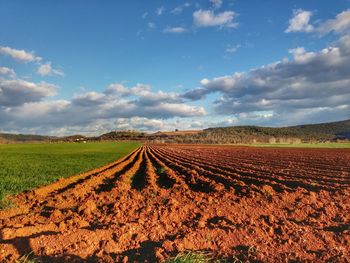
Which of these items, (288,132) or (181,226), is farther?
(288,132)

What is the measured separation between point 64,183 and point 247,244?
1293 centimetres

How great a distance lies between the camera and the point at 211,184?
52.9 feet

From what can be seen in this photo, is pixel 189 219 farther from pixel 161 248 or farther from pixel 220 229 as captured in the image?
pixel 161 248

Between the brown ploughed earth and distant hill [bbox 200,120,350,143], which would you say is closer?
the brown ploughed earth

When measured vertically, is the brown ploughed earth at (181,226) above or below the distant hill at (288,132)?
below

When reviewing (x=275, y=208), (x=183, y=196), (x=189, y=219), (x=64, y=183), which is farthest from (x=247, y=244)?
(x=64, y=183)

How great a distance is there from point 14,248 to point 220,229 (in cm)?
413

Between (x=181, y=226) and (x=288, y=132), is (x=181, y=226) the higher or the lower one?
the lower one

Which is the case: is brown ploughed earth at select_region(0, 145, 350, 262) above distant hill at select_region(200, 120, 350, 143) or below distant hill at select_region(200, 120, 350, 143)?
below

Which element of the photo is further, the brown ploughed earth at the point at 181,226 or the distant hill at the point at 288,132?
the distant hill at the point at 288,132

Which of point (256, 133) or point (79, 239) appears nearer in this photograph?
point (79, 239)

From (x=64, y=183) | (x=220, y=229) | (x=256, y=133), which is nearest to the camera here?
(x=220, y=229)

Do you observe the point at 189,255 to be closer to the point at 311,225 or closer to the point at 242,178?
the point at 311,225

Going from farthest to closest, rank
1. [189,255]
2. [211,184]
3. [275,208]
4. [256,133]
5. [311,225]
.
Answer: [256,133]
[211,184]
[275,208]
[311,225]
[189,255]
